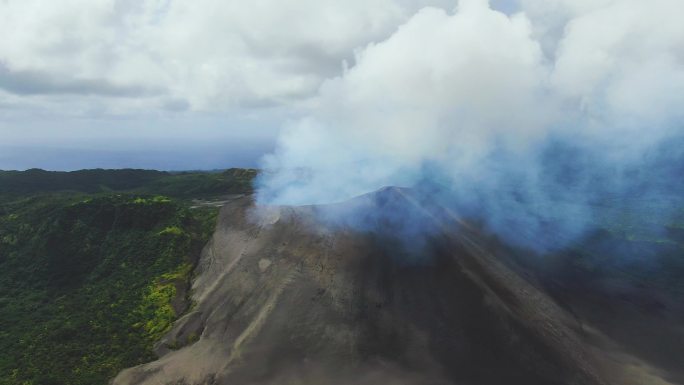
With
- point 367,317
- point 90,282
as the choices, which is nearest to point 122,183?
point 90,282

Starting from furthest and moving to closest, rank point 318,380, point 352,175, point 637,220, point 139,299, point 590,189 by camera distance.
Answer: point 590,189 < point 637,220 < point 352,175 < point 139,299 < point 318,380

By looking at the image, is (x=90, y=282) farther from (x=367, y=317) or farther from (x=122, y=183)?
(x=122, y=183)

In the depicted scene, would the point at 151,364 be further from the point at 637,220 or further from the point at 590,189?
the point at 590,189

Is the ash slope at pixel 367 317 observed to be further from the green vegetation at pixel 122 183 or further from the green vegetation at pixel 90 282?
the green vegetation at pixel 122 183

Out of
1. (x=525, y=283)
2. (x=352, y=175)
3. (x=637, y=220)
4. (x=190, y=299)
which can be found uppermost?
(x=352, y=175)

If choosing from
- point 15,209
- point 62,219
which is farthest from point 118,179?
point 62,219

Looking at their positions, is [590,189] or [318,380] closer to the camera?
[318,380]
